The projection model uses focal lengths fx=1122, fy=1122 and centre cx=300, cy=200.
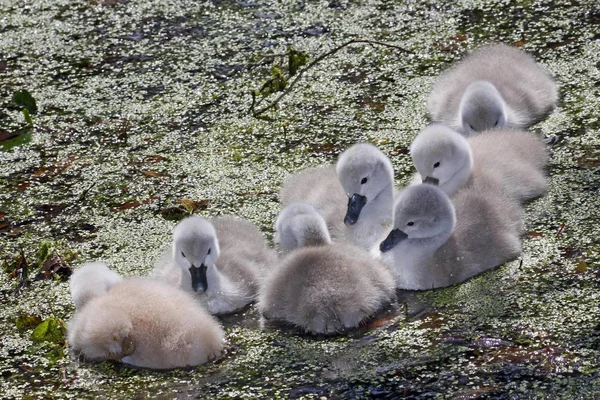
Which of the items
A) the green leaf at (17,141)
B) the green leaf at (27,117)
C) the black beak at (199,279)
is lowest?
the black beak at (199,279)

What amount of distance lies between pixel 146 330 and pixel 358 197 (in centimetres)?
118

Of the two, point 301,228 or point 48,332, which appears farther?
point 301,228

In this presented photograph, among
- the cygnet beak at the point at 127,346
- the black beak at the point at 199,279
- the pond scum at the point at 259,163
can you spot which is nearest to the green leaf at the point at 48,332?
the pond scum at the point at 259,163

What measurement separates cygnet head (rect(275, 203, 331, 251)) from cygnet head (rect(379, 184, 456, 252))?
25cm

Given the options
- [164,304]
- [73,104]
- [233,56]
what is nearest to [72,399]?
[164,304]

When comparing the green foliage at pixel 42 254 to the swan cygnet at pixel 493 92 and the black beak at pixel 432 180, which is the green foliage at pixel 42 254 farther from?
the swan cygnet at pixel 493 92

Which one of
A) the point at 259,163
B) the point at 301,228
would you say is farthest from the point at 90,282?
the point at 259,163

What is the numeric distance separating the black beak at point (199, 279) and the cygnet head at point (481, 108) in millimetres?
1685

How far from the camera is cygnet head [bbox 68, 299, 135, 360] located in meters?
3.87

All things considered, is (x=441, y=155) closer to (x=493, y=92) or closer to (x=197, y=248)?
(x=493, y=92)

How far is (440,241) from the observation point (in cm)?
428

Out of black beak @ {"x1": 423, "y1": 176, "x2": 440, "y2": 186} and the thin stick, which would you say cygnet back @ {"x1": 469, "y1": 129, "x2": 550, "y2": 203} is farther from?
the thin stick

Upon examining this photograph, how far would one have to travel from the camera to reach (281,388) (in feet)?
11.8

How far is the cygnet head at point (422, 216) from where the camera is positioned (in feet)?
13.9
